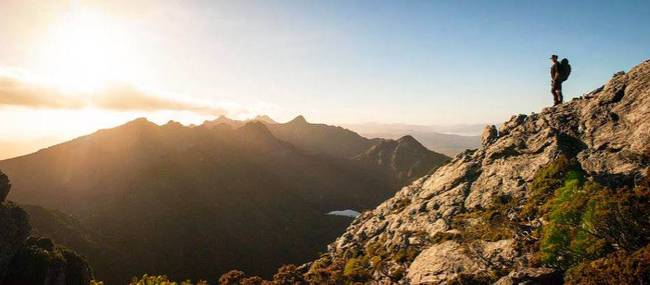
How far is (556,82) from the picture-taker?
36.3 meters

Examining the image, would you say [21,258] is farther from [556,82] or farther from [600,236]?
[556,82]

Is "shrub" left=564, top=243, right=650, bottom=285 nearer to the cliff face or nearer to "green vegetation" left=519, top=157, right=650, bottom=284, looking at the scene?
"green vegetation" left=519, top=157, right=650, bottom=284

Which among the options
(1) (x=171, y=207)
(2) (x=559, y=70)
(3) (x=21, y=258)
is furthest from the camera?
(1) (x=171, y=207)

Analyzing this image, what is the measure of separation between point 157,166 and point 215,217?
139 feet

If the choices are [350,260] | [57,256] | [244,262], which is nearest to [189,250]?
[244,262]

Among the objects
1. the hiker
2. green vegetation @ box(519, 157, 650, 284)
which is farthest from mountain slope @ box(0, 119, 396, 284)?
green vegetation @ box(519, 157, 650, 284)

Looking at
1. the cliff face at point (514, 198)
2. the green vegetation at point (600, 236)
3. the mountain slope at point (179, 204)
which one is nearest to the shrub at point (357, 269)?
the cliff face at point (514, 198)

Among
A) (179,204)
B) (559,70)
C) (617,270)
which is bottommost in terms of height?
(179,204)

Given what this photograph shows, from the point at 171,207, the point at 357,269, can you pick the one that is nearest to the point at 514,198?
the point at 357,269

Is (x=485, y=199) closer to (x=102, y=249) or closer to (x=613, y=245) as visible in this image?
(x=613, y=245)

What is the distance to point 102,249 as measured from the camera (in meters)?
102

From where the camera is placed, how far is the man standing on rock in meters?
35.4

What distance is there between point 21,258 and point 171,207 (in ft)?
314

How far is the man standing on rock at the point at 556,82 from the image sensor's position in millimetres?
35375
